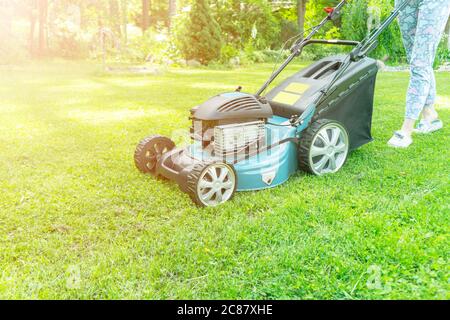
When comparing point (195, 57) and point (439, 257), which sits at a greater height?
point (195, 57)

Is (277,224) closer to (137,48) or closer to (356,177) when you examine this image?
(356,177)

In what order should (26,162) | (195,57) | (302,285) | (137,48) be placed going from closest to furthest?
(302,285), (26,162), (195,57), (137,48)

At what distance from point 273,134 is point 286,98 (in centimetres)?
47

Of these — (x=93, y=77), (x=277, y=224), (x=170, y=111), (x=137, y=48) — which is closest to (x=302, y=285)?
(x=277, y=224)

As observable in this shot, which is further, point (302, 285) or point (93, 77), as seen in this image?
point (93, 77)

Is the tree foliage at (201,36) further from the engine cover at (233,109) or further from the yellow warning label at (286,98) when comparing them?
the engine cover at (233,109)

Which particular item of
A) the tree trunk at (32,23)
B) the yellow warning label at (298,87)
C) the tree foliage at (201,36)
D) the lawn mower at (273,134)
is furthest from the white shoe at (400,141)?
the tree trunk at (32,23)

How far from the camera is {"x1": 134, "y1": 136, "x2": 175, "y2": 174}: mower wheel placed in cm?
308

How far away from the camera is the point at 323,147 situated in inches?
122

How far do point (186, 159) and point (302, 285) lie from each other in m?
1.26

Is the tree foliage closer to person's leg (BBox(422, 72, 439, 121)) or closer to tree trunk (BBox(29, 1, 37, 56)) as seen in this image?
tree trunk (BBox(29, 1, 37, 56))

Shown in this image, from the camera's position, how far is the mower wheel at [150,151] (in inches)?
121

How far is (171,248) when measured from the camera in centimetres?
213

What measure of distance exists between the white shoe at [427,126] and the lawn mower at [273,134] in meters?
1.04
